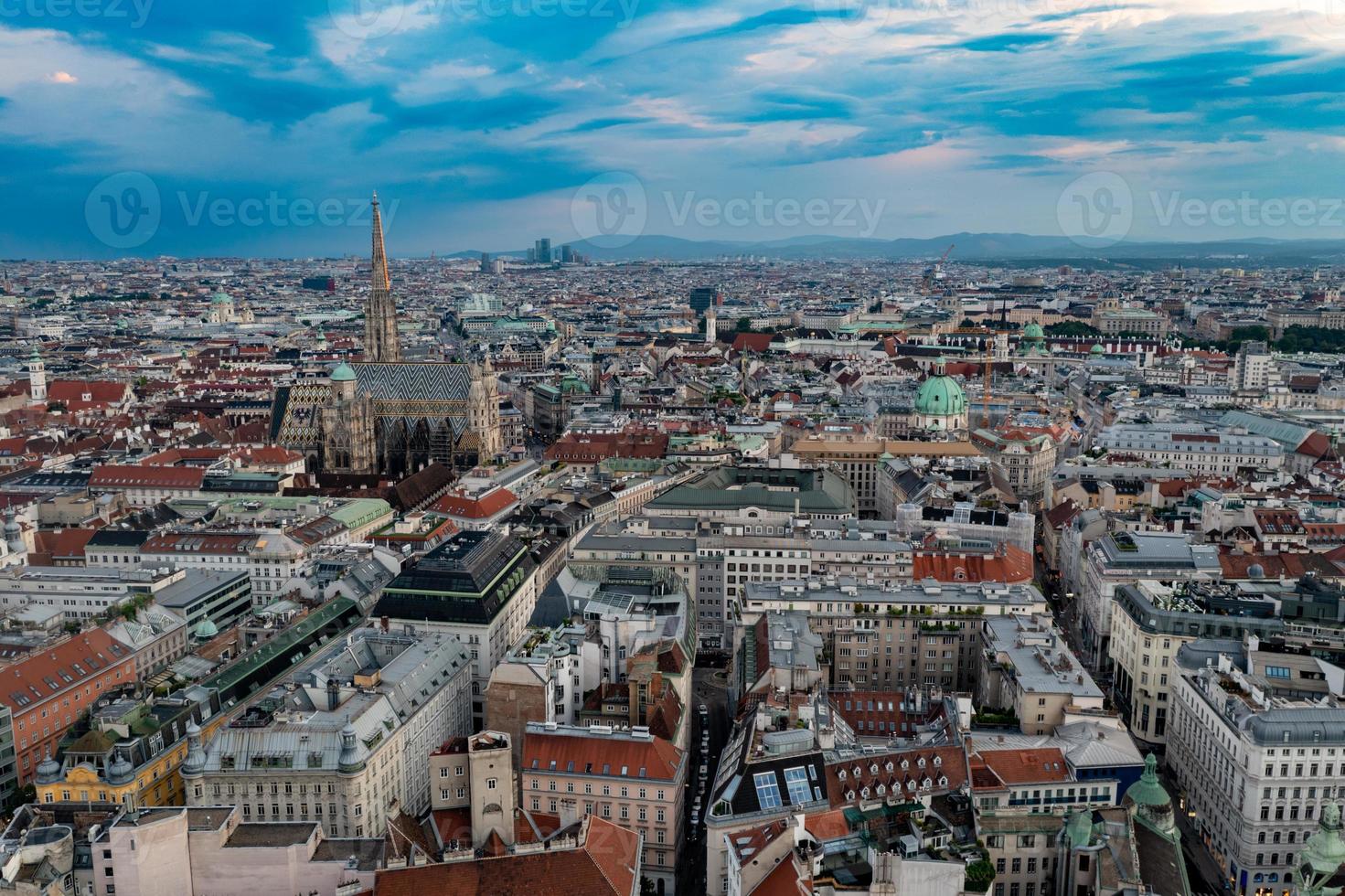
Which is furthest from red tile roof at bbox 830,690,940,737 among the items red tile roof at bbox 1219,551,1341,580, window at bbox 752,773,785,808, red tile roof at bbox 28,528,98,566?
red tile roof at bbox 28,528,98,566

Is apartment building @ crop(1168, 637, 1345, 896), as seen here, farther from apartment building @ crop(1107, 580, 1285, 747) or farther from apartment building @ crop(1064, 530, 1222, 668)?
apartment building @ crop(1064, 530, 1222, 668)

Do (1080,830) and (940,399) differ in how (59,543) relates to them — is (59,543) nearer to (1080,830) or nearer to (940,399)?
(1080,830)

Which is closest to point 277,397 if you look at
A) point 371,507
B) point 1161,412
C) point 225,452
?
point 225,452

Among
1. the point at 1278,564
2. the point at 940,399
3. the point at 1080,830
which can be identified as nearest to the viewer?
the point at 1080,830

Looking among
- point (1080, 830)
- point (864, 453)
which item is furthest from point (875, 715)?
point (864, 453)

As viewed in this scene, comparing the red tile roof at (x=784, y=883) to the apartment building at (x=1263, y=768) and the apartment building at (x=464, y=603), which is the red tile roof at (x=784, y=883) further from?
the apartment building at (x=464, y=603)

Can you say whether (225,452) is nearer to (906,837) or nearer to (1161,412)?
(906,837)

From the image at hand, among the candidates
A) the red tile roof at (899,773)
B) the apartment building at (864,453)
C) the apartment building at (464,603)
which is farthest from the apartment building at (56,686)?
the apartment building at (864,453)
